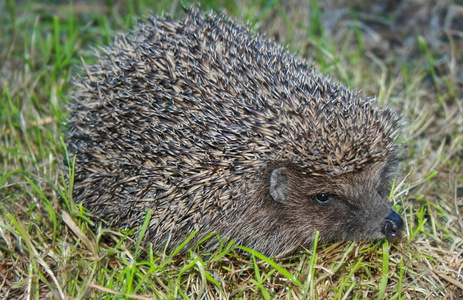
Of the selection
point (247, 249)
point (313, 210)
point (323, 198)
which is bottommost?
point (247, 249)

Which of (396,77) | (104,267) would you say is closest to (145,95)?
(104,267)

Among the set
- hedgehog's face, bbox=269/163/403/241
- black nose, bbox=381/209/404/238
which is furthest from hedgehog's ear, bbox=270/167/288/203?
black nose, bbox=381/209/404/238

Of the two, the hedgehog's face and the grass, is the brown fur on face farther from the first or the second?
the grass

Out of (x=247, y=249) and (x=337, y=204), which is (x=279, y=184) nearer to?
(x=337, y=204)

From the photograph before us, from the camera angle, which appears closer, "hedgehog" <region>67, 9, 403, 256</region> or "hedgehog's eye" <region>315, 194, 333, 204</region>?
"hedgehog" <region>67, 9, 403, 256</region>

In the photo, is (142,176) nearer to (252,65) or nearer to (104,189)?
(104,189)

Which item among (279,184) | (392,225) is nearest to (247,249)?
(279,184)
